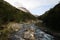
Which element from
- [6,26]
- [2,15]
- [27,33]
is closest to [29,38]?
[27,33]

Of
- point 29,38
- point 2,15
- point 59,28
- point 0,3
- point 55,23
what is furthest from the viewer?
point 0,3

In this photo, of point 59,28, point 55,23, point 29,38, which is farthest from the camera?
point 55,23

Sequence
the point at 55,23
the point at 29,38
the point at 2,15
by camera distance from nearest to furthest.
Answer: the point at 29,38
the point at 55,23
the point at 2,15

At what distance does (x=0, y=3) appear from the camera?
5150cm

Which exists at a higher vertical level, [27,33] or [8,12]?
[8,12]

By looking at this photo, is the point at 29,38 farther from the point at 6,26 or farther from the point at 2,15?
the point at 2,15

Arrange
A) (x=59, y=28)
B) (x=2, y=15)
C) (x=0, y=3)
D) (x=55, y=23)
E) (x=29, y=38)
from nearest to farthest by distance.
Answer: (x=29, y=38), (x=59, y=28), (x=55, y=23), (x=2, y=15), (x=0, y=3)

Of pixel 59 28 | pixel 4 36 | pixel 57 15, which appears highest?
pixel 57 15

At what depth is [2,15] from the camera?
46.8 m

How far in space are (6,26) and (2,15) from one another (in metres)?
6.53

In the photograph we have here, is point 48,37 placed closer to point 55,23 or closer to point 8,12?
point 55,23

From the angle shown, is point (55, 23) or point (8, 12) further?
point (8, 12)

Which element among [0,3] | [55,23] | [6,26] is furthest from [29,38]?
[0,3]

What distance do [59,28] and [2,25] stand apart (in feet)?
37.7
